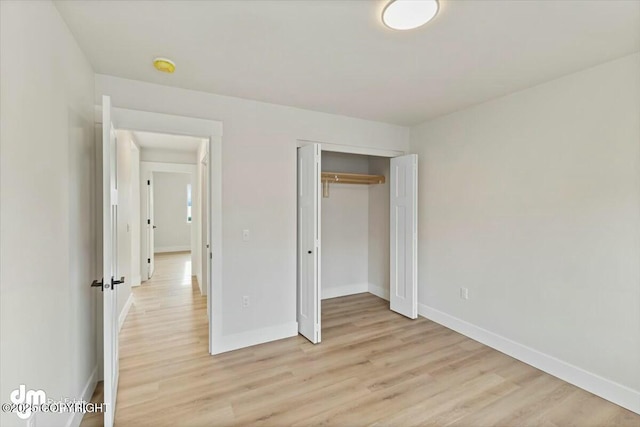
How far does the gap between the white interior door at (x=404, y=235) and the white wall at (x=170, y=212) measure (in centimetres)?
753

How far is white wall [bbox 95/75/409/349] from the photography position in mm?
2820

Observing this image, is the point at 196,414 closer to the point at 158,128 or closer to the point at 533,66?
the point at 158,128

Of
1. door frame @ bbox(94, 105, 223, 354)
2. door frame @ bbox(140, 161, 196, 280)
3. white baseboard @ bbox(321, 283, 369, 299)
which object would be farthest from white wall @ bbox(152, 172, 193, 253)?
door frame @ bbox(94, 105, 223, 354)

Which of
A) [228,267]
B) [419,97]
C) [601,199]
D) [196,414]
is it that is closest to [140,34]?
[228,267]

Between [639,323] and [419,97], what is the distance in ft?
8.03

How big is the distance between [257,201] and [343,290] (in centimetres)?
238

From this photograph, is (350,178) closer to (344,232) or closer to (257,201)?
(344,232)

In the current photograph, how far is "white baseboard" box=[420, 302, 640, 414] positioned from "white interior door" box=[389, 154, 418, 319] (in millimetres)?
469

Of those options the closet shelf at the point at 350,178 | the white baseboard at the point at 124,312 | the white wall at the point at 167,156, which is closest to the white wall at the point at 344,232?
the closet shelf at the point at 350,178

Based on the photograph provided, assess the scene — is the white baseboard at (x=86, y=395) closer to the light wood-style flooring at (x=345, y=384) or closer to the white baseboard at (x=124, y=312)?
the light wood-style flooring at (x=345, y=384)

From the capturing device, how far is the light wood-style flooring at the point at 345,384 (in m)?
1.95

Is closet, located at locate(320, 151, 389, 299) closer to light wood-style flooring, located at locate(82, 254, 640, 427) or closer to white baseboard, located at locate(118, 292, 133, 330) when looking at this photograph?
light wood-style flooring, located at locate(82, 254, 640, 427)

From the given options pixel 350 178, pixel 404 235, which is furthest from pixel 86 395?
pixel 350 178

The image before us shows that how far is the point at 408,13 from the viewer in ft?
5.15
